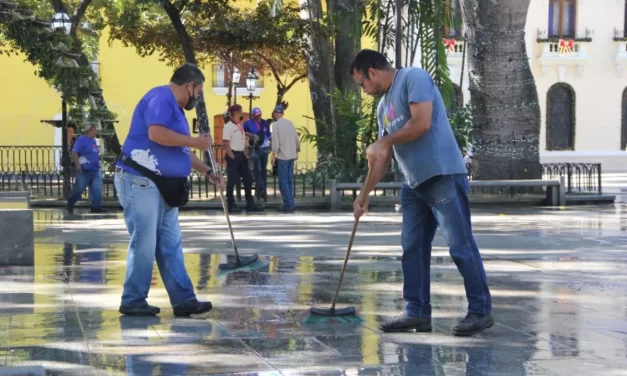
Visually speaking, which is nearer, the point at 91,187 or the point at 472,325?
the point at 472,325

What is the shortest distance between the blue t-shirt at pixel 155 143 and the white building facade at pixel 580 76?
119ft

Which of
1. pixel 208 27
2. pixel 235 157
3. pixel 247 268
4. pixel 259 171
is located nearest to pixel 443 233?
pixel 247 268

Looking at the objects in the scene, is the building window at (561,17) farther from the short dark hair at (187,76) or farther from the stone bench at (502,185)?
the short dark hair at (187,76)

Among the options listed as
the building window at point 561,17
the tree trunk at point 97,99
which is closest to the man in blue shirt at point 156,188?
the tree trunk at point 97,99

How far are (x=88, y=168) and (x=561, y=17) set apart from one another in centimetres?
2849

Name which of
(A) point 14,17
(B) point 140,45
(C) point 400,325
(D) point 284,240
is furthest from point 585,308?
(B) point 140,45

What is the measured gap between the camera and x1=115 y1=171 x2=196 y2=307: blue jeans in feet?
25.0

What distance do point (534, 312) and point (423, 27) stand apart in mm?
13139

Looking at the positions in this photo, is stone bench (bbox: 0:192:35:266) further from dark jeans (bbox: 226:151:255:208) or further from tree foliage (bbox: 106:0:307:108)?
tree foliage (bbox: 106:0:307:108)

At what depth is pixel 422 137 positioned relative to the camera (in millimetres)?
6926

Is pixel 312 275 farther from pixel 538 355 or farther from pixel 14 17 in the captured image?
pixel 14 17

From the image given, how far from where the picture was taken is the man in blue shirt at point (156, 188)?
298 inches

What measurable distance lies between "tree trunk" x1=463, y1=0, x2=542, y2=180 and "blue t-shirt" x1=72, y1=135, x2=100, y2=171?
683cm

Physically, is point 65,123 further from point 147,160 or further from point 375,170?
point 375,170
